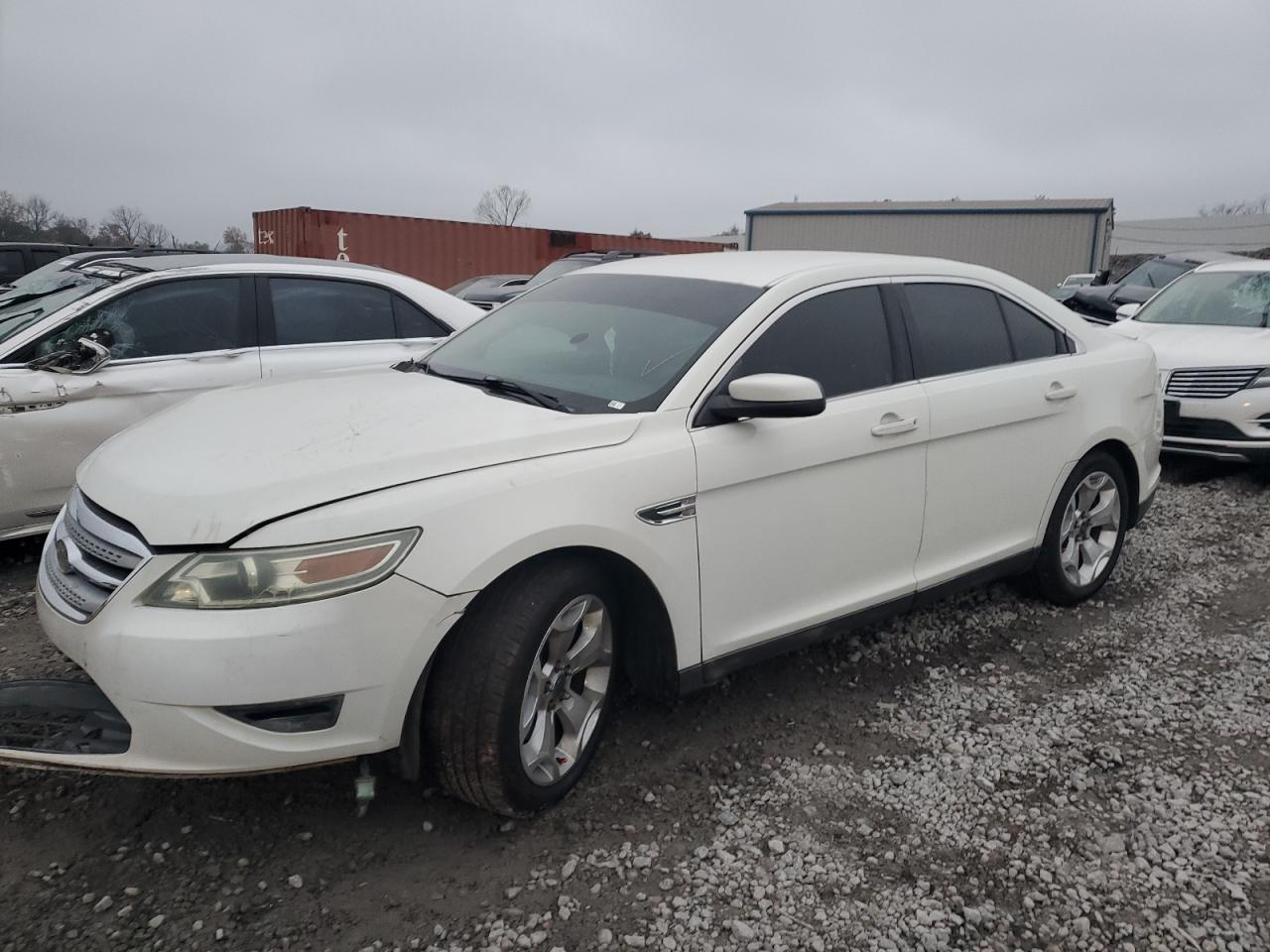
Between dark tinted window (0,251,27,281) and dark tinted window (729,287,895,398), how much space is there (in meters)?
10.0

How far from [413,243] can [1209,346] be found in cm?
1796

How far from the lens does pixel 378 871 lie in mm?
2574

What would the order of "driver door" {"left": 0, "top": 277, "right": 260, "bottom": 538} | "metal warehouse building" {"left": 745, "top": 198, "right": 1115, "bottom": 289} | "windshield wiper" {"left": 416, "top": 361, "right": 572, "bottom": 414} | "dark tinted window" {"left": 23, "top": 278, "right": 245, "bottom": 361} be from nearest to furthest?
"windshield wiper" {"left": 416, "top": 361, "right": 572, "bottom": 414} → "driver door" {"left": 0, "top": 277, "right": 260, "bottom": 538} → "dark tinted window" {"left": 23, "top": 278, "right": 245, "bottom": 361} → "metal warehouse building" {"left": 745, "top": 198, "right": 1115, "bottom": 289}

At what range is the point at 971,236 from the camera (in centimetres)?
3575

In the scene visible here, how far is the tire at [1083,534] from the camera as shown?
4293mm

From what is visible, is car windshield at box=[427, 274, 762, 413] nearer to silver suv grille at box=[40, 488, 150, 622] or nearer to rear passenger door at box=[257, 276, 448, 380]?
silver suv grille at box=[40, 488, 150, 622]

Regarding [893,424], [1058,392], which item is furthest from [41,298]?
[1058,392]

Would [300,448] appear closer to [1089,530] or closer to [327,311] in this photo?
[327,311]

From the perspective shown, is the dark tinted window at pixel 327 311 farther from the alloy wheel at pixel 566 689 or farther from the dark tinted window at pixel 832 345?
the alloy wheel at pixel 566 689

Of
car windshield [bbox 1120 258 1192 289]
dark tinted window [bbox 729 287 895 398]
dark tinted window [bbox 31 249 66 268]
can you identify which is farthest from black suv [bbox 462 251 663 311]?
dark tinted window [bbox 729 287 895 398]

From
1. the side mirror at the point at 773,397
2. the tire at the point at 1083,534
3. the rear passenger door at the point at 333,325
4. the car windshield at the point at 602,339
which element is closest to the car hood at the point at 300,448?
the car windshield at the point at 602,339

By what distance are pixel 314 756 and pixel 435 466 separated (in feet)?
2.60

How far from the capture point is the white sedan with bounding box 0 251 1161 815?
7.65 ft

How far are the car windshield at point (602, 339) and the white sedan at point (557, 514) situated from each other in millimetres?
15
